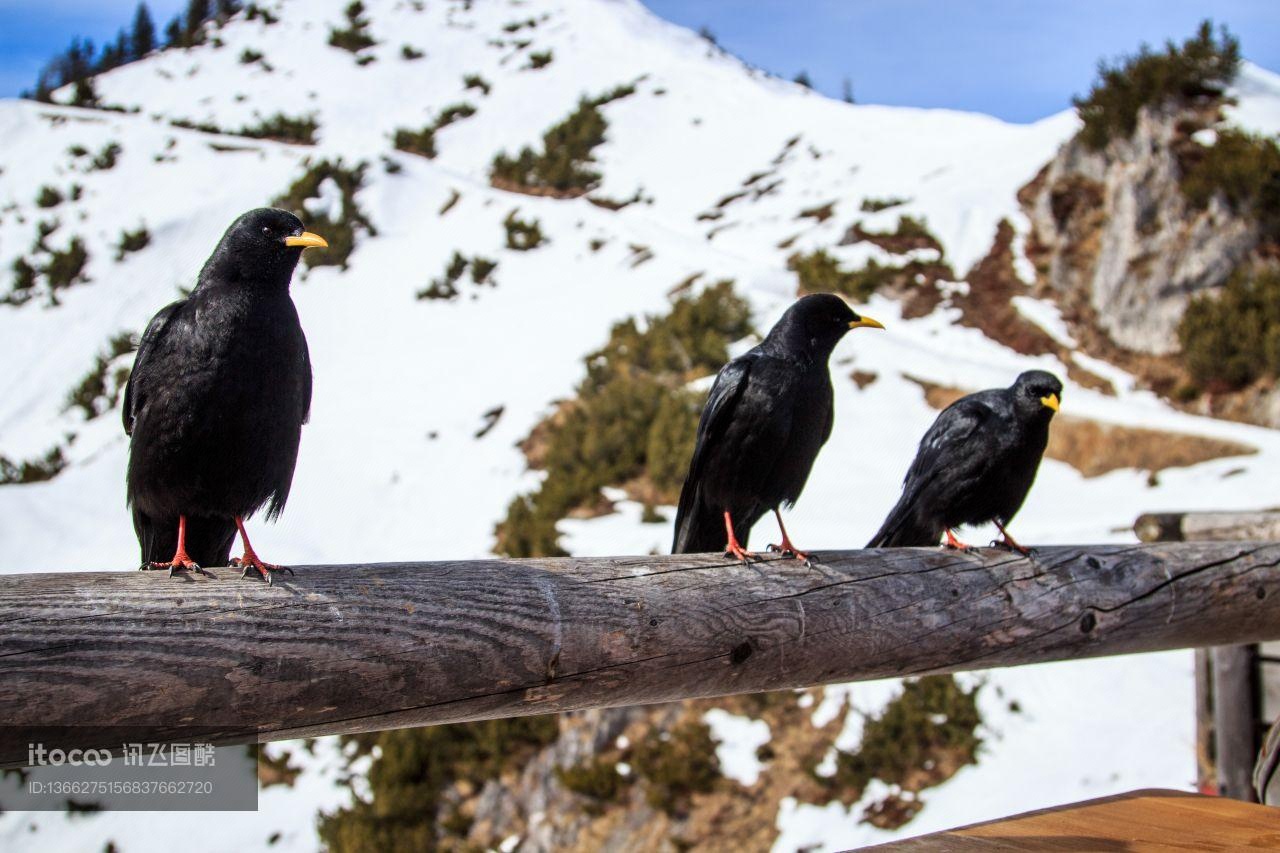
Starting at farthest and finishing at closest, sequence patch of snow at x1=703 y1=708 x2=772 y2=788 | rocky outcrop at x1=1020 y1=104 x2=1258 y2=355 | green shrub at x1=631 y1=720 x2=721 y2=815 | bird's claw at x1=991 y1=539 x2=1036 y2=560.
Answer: rocky outcrop at x1=1020 y1=104 x2=1258 y2=355
patch of snow at x1=703 y1=708 x2=772 y2=788
green shrub at x1=631 y1=720 x2=721 y2=815
bird's claw at x1=991 y1=539 x2=1036 y2=560

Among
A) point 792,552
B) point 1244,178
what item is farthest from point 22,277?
point 792,552

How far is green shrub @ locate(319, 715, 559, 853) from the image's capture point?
6023 mm

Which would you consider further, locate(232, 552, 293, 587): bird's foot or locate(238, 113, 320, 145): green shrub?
locate(238, 113, 320, 145): green shrub

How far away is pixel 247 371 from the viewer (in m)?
2.08

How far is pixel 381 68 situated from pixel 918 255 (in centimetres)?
2130

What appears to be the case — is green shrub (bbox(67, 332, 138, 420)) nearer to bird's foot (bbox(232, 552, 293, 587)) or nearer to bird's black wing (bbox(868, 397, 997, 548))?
bird's black wing (bbox(868, 397, 997, 548))

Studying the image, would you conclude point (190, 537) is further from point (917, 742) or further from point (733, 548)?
point (917, 742)

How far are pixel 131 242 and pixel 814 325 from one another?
17.0 meters

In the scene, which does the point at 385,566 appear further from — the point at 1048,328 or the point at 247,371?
the point at 1048,328

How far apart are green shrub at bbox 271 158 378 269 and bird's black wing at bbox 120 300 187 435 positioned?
14.7 meters

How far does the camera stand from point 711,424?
3.04 m

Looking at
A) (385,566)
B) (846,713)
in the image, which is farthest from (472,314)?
(385,566)

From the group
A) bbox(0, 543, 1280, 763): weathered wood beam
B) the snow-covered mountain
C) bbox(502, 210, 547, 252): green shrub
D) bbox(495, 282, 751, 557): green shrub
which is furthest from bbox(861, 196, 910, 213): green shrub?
bbox(0, 543, 1280, 763): weathered wood beam

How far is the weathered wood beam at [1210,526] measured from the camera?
12.9 ft
